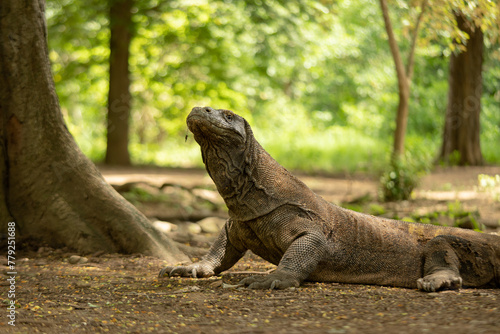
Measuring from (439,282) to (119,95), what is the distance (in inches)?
501

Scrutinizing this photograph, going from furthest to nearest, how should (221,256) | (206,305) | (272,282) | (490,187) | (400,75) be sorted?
(490,187)
(400,75)
(221,256)
(272,282)
(206,305)

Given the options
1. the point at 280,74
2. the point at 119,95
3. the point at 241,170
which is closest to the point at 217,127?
the point at 241,170

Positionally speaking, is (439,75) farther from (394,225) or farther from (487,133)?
(394,225)

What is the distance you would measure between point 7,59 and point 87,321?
127 inches

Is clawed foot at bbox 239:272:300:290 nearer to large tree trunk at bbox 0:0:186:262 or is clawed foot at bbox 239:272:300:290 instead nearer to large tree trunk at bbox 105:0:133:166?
large tree trunk at bbox 0:0:186:262

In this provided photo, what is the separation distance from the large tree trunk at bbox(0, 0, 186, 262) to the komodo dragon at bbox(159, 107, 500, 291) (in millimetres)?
1156

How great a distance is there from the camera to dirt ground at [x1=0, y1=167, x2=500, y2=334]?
9.87 feet

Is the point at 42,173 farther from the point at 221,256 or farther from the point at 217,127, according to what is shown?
the point at 217,127

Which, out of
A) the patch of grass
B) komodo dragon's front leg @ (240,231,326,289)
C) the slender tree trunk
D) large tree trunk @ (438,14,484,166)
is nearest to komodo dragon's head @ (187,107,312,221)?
komodo dragon's front leg @ (240,231,326,289)

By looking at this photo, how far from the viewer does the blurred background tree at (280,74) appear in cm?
1515

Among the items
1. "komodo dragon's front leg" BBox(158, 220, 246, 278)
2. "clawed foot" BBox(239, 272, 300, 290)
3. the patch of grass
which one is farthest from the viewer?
the patch of grass

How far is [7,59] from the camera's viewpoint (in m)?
5.48

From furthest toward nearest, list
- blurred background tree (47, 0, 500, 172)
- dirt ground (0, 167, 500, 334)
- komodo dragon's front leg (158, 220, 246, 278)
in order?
blurred background tree (47, 0, 500, 172) → komodo dragon's front leg (158, 220, 246, 278) → dirt ground (0, 167, 500, 334)

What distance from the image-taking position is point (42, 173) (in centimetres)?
559
